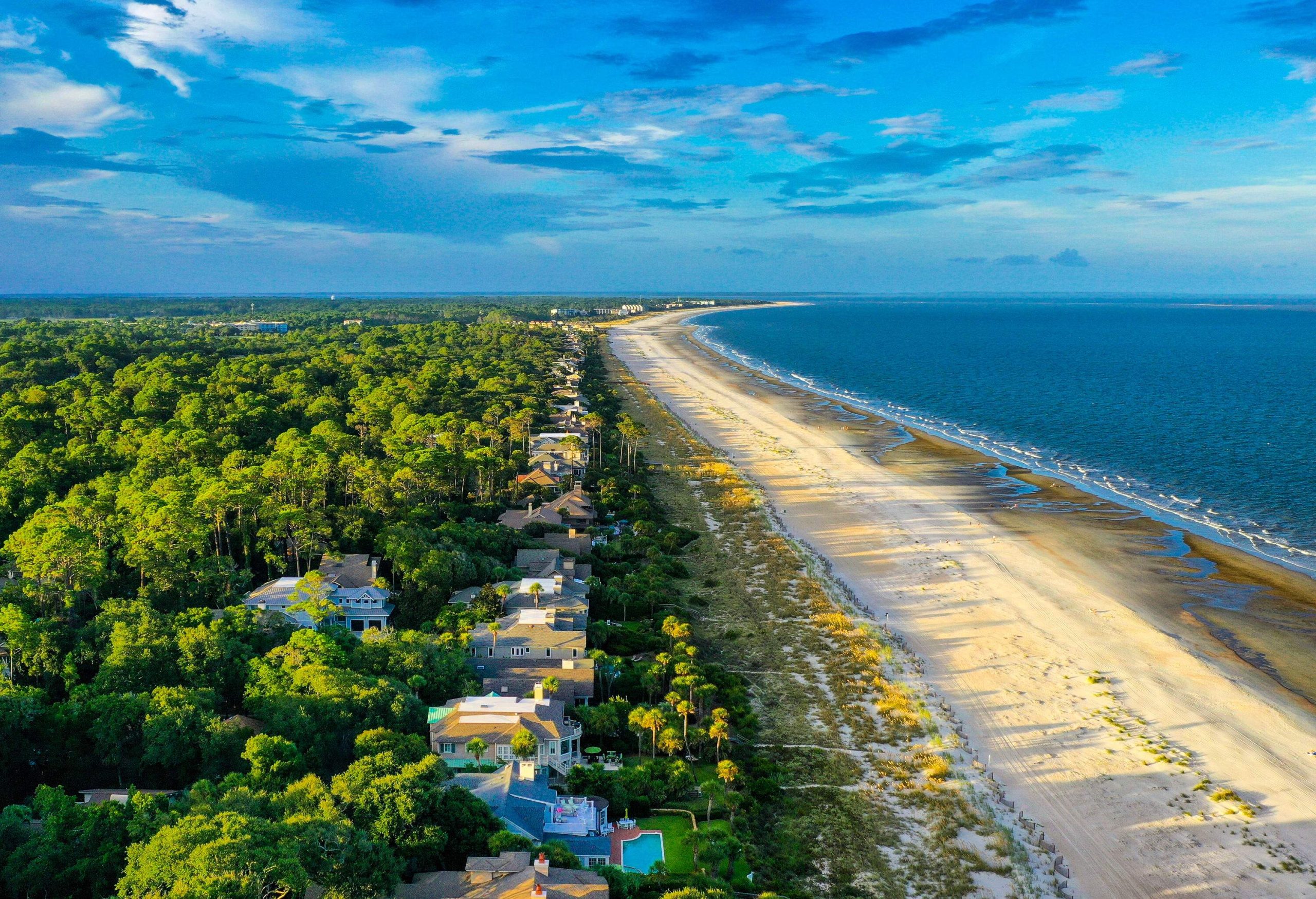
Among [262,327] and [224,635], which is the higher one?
[262,327]

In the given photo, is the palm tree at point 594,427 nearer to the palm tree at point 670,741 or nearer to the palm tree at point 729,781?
the palm tree at point 670,741

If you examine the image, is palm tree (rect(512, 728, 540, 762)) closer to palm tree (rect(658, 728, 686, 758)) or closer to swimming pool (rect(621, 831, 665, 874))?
swimming pool (rect(621, 831, 665, 874))

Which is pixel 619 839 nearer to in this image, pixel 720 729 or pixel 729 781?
pixel 729 781

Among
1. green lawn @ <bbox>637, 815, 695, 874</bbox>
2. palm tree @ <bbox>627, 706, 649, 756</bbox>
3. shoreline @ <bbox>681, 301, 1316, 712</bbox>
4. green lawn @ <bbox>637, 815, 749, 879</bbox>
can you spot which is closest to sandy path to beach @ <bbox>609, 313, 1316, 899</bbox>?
shoreline @ <bbox>681, 301, 1316, 712</bbox>

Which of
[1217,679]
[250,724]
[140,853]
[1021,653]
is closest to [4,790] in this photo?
[250,724]

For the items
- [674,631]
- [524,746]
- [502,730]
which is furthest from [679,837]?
[674,631]

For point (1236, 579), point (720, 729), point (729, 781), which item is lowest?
point (729, 781)

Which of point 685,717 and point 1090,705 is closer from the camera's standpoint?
point 685,717
